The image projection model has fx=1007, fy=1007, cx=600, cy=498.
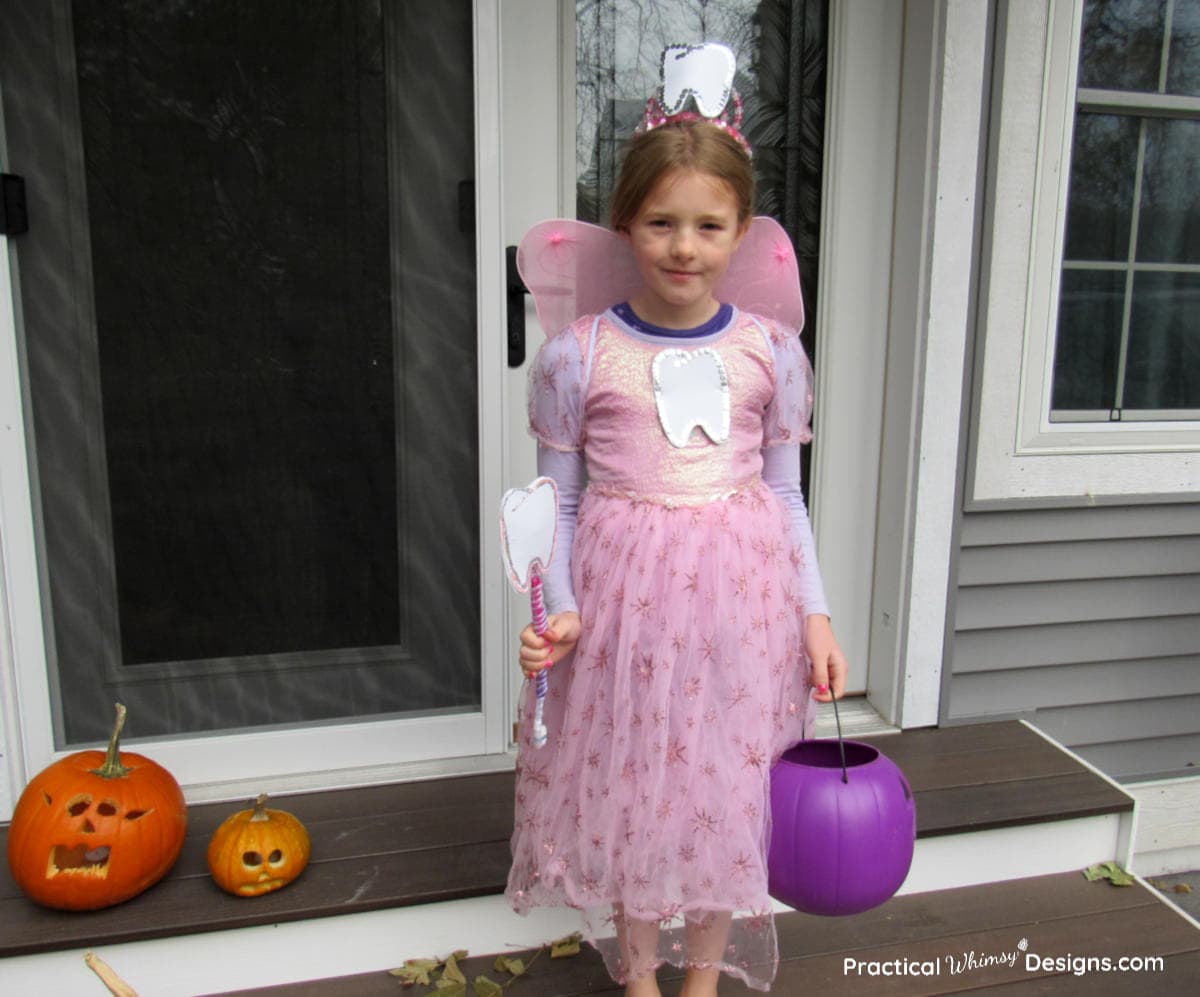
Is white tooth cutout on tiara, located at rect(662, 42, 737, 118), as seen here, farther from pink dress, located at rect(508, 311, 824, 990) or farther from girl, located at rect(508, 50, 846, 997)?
pink dress, located at rect(508, 311, 824, 990)

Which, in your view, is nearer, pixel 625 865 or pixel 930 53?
pixel 625 865

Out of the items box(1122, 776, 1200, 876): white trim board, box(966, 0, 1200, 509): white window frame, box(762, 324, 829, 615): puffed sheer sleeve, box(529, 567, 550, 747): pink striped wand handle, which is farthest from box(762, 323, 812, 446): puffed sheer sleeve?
box(1122, 776, 1200, 876): white trim board

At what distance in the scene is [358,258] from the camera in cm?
230

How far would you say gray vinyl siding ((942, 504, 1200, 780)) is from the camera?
271 cm

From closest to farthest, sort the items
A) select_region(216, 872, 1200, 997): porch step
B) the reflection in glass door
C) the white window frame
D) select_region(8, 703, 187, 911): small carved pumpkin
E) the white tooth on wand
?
1. the white tooth on wand
2. select_region(8, 703, 187, 911): small carved pumpkin
3. select_region(216, 872, 1200, 997): porch step
4. the reflection in glass door
5. the white window frame

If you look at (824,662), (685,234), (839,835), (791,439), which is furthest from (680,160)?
(839,835)

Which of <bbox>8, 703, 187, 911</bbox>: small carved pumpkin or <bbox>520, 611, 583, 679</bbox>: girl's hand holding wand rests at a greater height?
<bbox>520, 611, 583, 679</bbox>: girl's hand holding wand

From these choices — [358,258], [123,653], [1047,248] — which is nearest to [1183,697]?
[1047,248]

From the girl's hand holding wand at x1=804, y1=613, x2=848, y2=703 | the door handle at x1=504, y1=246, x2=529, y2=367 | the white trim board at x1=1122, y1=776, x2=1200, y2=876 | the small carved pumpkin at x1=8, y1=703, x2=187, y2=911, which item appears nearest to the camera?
the girl's hand holding wand at x1=804, y1=613, x2=848, y2=703

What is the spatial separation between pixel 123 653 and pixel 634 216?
1.59m

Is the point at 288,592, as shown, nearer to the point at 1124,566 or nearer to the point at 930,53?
the point at 930,53

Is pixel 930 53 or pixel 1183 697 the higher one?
pixel 930 53

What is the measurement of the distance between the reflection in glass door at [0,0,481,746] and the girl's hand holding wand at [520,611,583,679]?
0.90m

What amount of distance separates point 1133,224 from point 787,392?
1576 mm
